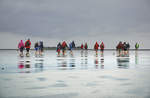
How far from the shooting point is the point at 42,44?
3703 cm

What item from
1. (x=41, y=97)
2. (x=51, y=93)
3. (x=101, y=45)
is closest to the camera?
(x=41, y=97)

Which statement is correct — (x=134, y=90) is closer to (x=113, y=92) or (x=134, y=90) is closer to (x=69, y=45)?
(x=113, y=92)

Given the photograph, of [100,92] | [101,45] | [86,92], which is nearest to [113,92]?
[100,92]

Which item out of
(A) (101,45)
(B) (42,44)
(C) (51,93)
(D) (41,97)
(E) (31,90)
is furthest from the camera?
(A) (101,45)

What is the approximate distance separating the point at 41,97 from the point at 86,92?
51.0 inches

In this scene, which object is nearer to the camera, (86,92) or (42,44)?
(86,92)

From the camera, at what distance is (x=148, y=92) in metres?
6.11

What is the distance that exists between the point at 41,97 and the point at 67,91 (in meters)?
0.97

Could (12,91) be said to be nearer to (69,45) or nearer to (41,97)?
(41,97)

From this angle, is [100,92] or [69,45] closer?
[100,92]

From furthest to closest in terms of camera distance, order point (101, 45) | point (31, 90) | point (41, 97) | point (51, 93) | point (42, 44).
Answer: point (101, 45) → point (42, 44) → point (31, 90) → point (51, 93) → point (41, 97)

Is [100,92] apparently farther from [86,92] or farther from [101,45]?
[101,45]

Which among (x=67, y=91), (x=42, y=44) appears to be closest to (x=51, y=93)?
(x=67, y=91)

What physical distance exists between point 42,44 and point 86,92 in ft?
103
